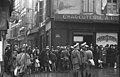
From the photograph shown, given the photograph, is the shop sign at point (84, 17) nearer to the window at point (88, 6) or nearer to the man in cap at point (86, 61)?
the window at point (88, 6)

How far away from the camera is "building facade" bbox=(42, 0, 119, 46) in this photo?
34656 millimetres

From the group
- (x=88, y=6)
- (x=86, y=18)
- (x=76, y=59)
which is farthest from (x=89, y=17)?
(x=76, y=59)

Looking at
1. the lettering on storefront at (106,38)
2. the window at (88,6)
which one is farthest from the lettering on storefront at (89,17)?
the lettering on storefront at (106,38)

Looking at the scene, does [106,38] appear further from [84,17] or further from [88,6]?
[88,6]

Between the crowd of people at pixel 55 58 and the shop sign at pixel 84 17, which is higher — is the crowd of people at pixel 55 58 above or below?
below

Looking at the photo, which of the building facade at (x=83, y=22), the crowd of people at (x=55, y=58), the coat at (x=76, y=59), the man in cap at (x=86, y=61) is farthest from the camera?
the building facade at (x=83, y=22)

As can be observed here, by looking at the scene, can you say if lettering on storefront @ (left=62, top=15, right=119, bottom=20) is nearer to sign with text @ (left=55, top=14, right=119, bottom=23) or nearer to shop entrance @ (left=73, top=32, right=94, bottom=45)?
sign with text @ (left=55, top=14, right=119, bottom=23)

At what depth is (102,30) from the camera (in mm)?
35844

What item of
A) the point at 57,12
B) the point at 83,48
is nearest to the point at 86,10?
the point at 57,12

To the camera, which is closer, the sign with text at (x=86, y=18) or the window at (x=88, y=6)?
the sign with text at (x=86, y=18)

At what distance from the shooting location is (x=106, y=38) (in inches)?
1412

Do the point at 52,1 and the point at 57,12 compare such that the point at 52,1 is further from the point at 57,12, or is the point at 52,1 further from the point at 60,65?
the point at 60,65

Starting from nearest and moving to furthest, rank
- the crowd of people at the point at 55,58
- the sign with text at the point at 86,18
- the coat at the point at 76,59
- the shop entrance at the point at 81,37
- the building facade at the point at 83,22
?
the coat at the point at 76,59
the crowd of people at the point at 55,58
the sign with text at the point at 86,18
the building facade at the point at 83,22
the shop entrance at the point at 81,37

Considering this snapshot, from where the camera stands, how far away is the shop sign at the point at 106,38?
1407 inches
